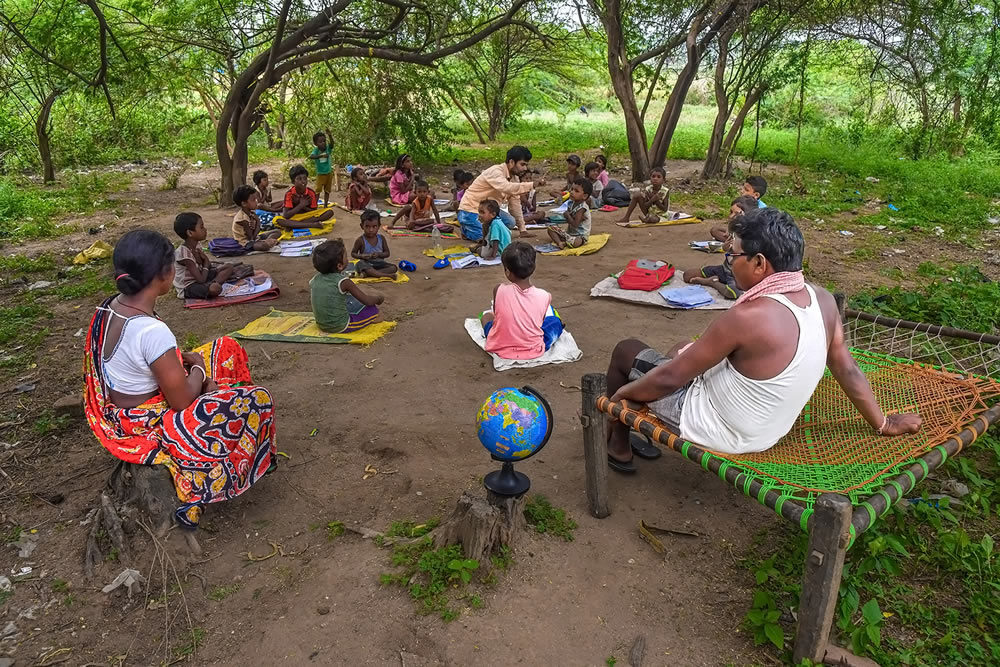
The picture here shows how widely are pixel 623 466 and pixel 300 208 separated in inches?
301

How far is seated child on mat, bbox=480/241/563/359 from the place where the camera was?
16.2ft

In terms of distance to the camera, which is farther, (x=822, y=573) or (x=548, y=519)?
(x=548, y=519)

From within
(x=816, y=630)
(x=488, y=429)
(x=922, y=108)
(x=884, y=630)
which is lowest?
(x=884, y=630)

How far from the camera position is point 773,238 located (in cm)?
246

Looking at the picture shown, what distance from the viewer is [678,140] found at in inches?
715

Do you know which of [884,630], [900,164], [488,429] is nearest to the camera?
[884,630]

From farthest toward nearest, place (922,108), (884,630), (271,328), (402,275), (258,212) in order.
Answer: (922,108) < (258,212) < (402,275) < (271,328) < (884,630)

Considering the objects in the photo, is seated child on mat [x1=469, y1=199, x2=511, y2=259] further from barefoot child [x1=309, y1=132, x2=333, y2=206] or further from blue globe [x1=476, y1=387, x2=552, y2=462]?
blue globe [x1=476, y1=387, x2=552, y2=462]

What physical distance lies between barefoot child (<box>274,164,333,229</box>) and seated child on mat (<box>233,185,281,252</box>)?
2.85 ft

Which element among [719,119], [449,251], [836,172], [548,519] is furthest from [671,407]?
[836,172]

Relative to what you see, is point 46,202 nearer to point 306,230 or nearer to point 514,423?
point 306,230

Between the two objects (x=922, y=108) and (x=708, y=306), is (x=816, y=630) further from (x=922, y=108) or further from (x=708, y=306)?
(x=922, y=108)

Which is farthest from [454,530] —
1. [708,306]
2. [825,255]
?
[825,255]

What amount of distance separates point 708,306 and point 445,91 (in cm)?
1074
